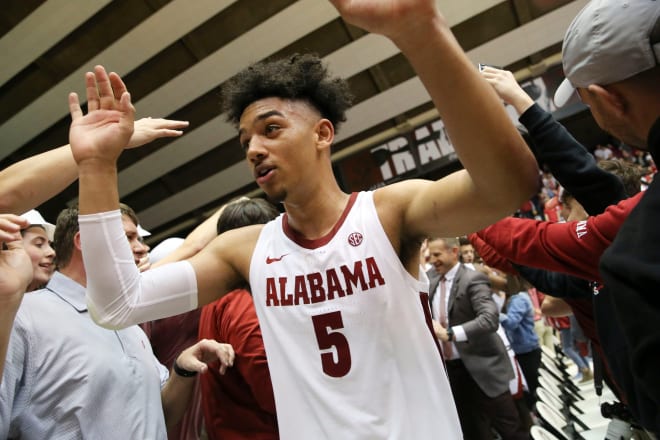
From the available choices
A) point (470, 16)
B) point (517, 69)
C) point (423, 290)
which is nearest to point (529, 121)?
point (423, 290)

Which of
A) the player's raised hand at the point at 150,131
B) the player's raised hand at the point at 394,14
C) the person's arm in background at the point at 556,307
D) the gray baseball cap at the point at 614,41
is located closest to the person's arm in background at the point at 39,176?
the player's raised hand at the point at 150,131

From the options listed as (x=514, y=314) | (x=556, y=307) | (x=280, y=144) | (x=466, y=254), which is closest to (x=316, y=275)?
(x=280, y=144)

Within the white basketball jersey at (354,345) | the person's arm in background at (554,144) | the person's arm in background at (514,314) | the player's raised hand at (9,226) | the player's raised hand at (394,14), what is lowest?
the person's arm in background at (514,314)

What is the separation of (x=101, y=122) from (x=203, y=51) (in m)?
8.09

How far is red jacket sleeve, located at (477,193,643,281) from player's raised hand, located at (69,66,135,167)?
4.02 feet

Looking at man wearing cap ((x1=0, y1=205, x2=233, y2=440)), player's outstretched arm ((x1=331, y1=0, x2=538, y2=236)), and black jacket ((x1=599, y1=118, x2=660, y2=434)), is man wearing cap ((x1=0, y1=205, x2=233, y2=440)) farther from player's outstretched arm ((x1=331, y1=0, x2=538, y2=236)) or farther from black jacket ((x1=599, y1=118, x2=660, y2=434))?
black jacket ((x1=599, y1=118, x2=660, y2=434))

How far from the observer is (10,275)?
47.2 inches

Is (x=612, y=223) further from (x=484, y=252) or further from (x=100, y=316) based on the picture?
(x=100, y=316)

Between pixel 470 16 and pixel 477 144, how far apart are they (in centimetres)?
819

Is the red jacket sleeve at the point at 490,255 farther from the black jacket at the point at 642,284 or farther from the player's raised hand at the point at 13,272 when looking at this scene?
the player's raised hand at the point at 13,272

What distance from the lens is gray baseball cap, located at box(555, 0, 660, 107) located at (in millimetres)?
854

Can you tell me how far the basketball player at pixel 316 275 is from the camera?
1.28 metres

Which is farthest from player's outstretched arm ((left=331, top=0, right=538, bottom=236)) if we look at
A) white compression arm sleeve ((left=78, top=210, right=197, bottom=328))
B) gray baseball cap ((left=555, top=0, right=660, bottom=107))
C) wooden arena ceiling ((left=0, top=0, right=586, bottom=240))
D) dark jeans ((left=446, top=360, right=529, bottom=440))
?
wooden arena ceiling ((left=0, top=0, right=586, bottom=240))

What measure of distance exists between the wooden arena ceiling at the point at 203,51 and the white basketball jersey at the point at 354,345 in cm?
743
